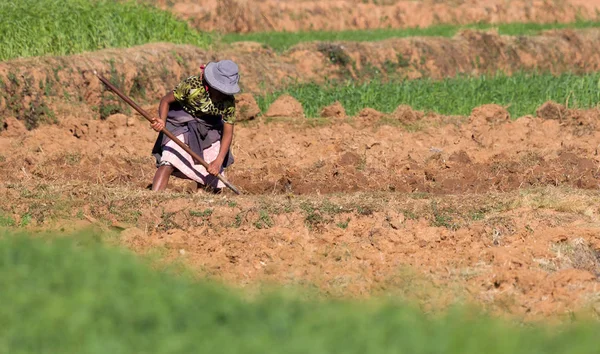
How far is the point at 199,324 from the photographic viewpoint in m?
5.47

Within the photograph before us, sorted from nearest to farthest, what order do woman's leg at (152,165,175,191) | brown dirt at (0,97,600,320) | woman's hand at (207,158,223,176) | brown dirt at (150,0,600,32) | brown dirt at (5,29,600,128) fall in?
brown dirt at (0,97,600,320), woman's hand at (207,158,223,176), woman's leg at (152,165,175,191), brown dirt at (5,29,600,128), brown dirt at (150,0,600,32)

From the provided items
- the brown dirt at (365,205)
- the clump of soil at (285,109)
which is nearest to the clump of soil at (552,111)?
the brown dirt at (365,205)

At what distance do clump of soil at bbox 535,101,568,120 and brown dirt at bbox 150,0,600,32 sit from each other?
12.8m

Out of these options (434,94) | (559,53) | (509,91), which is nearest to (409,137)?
(434,94)

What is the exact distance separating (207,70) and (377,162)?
324 cm

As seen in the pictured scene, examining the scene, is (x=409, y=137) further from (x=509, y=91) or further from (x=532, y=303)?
(x=532, y=303)

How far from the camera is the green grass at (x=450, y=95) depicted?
16125mm

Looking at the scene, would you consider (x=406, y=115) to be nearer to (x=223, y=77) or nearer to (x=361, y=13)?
(x=223, y=77)

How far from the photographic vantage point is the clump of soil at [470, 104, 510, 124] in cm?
1466

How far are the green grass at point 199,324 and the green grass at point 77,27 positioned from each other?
392 inches

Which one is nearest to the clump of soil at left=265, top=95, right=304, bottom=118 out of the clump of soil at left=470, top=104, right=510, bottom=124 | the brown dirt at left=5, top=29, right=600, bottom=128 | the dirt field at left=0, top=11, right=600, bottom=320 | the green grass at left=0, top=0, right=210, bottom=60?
the dirt field at left=0, top=11, right=600, bottom=320

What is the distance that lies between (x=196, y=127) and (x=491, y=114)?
18.6 feet

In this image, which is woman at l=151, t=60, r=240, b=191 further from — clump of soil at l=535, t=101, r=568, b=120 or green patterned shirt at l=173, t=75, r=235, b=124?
clump of soil at l=535, t=101, r=568, b=120

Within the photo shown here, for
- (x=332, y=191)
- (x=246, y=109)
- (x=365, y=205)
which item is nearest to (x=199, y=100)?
(x=365, y=205)
